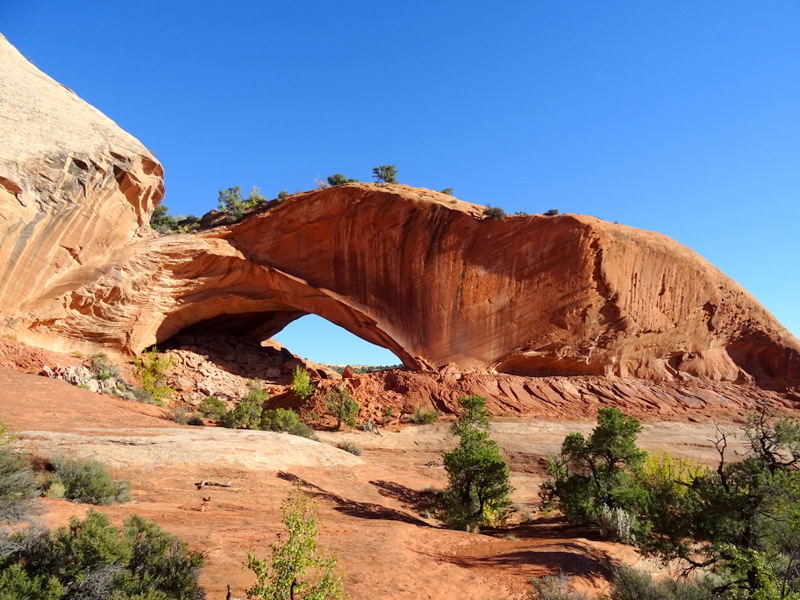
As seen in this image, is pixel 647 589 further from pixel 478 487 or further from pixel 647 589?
pixel 478 487

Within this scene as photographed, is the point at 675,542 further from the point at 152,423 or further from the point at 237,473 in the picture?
the point at 152,423

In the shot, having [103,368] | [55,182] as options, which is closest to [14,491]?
[103,368]

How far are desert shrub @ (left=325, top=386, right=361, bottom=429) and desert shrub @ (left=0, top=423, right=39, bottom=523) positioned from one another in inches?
525

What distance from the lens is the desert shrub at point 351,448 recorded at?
1642cm

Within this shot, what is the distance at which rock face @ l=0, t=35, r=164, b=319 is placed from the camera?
20.1 metres

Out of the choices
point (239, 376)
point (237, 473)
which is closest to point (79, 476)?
point (237, 473)

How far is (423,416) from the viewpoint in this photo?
20844 mm

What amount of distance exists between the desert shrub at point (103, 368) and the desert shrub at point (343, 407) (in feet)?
33.6

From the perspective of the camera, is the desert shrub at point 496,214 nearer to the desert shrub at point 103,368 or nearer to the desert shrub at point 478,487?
the desert shrub at point 478,487

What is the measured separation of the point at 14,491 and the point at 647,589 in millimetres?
8846

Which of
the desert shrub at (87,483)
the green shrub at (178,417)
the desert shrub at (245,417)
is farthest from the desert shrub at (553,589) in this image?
the green shrub at (178,417)

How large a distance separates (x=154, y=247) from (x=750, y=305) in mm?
30491

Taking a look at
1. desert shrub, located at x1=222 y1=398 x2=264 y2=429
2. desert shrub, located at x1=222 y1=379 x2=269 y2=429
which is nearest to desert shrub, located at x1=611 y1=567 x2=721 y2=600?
desert shrub, located at x1=222 y1=379 x2=269 y2=429

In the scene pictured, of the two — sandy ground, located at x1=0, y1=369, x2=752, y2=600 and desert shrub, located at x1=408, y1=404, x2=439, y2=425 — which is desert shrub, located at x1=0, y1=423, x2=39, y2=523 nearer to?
sandy ground, located at x1=0, y1=369, x2=752, y2=600
